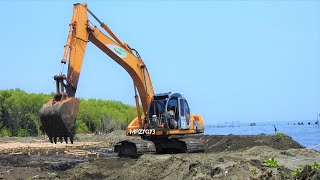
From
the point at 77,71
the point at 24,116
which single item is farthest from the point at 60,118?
the point at 24,116

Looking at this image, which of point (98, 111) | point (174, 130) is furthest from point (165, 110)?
point (98, 111)

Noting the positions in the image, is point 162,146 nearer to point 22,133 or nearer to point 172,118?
point 172,118

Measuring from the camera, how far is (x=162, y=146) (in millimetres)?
20781

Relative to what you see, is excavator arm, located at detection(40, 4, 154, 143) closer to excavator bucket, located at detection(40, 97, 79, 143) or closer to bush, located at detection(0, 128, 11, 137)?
excavator bucket, located at detection(40, 97, 79, 143)

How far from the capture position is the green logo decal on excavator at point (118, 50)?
19683 mm

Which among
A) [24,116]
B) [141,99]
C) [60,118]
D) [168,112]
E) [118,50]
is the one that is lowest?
[60,118]

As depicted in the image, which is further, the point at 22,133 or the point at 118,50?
the point at 22,133

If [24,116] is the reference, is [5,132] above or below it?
below

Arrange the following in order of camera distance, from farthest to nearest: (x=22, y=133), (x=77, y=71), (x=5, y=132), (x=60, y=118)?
(x=22, y=133)
(x=5, y=132)
(x=77, y=71)
(x=60, y=118)

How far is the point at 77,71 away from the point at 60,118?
2972mm

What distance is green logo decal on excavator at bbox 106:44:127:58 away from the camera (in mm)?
19683

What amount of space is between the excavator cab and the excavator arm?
28.6 inches

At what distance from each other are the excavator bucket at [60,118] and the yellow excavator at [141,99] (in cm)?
84

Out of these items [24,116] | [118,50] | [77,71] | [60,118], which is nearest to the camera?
[60,118]
